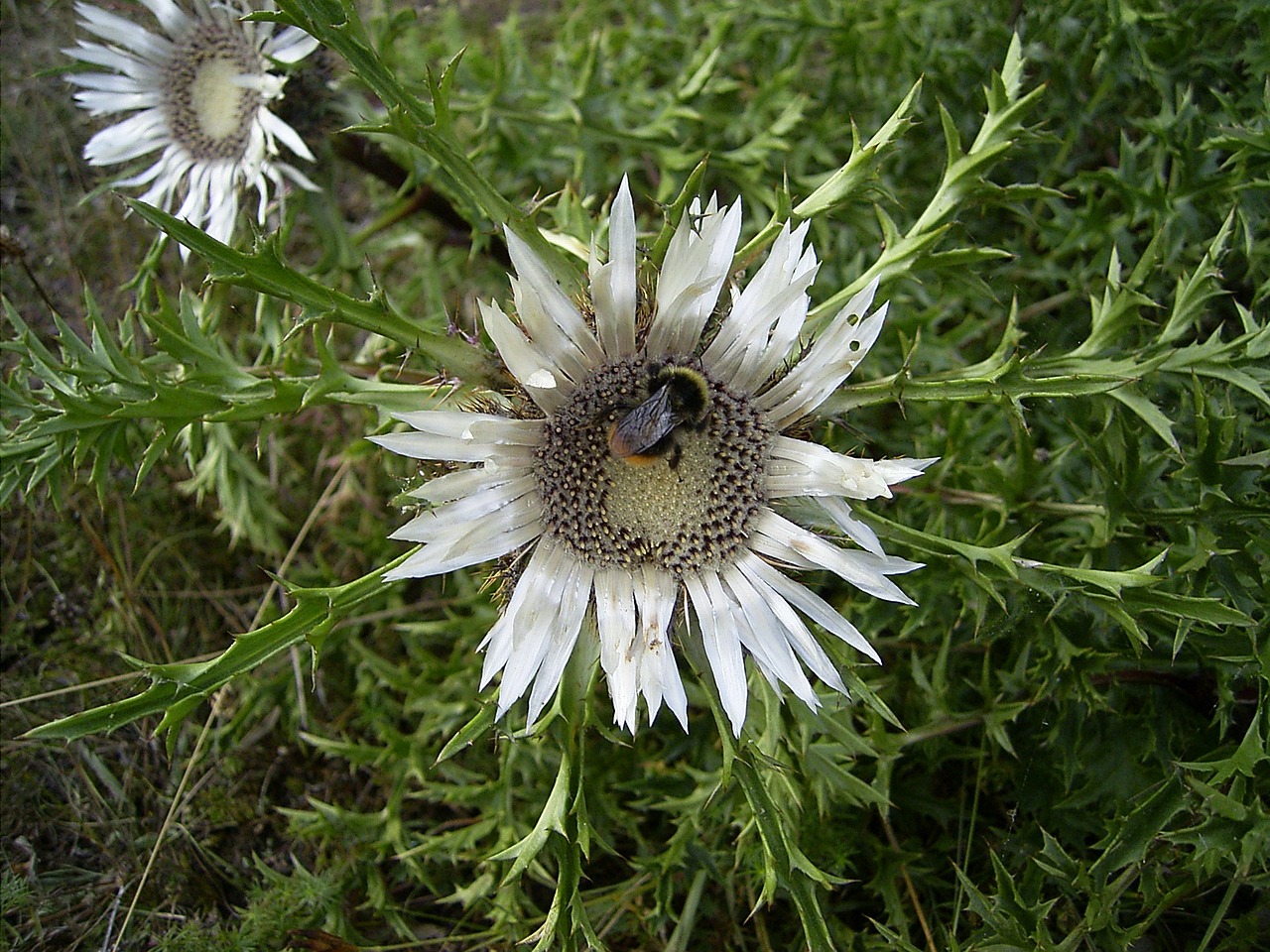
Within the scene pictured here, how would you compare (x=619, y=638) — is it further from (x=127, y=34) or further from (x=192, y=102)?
(x=127, y=34)

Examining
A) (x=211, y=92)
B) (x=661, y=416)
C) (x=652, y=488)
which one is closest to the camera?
(x=661, y=416)

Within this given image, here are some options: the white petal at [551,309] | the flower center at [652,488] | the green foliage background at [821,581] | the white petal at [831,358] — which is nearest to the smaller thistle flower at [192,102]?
the green foliage background at [821,581]

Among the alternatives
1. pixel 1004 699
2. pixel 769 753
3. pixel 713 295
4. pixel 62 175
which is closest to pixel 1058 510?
pixel 1004 699

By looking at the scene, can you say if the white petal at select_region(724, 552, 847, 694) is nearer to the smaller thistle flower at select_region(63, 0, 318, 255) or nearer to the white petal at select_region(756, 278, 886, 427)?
the white petal at select_region(756, 278, 886, 427)

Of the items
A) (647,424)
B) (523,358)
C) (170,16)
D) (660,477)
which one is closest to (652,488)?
(660,477)

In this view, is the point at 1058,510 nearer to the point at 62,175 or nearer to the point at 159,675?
the point at 159,675

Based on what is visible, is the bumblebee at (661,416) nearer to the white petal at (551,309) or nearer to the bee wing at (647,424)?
the bee wing at (647,424)
